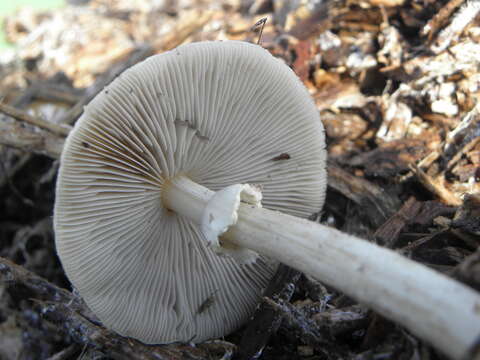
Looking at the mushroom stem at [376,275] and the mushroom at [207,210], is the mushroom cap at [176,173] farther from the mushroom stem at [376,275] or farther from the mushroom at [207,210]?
the mushroom stem at [376,275]

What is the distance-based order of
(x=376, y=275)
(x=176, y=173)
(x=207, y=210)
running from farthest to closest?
1. (x=176, y=173)
2. (x=207, y=210)
3. (x=376, y=275)

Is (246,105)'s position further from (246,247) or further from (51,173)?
(51,173)

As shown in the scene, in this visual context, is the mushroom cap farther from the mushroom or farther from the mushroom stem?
the mushroom stem

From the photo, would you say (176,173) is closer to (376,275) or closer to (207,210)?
(207,210)

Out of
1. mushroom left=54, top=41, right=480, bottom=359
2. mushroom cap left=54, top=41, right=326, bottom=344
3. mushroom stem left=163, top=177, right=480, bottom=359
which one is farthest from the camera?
mushroom cap left=54, top=41, right=326, bottom=344

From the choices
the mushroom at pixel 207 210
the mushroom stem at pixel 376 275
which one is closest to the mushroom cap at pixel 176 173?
the mushroom at pixel 207 210

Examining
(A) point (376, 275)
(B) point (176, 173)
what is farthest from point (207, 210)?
(A) point (376, 275)

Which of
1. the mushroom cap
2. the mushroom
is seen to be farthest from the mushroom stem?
the mushroom cap
